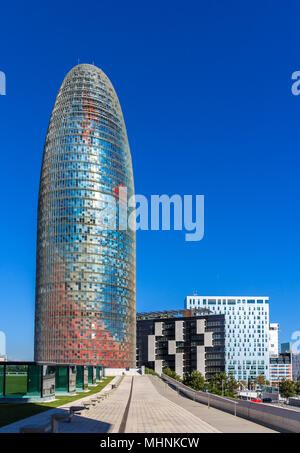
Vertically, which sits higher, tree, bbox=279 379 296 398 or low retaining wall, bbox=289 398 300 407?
low retaining wall, bbox=289 398 300 407

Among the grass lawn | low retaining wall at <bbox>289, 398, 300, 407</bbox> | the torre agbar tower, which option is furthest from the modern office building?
the grass lawn

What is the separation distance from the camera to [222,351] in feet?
614

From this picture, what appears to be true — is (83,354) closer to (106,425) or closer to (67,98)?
(67,98)

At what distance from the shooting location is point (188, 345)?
632ft

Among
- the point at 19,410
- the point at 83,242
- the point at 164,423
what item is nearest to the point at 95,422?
the point at 164,423

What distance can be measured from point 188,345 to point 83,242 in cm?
6240

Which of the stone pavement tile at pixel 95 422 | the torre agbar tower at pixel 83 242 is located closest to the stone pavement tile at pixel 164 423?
the stone pavement tile at pixel 95 422

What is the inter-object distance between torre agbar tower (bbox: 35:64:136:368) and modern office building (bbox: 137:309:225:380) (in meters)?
23.3

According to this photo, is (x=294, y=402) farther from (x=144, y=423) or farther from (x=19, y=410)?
(x=144, y=423)

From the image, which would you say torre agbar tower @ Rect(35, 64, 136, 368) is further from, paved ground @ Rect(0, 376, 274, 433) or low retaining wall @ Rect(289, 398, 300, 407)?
paved ground @ Rect(0, 376, 274, 433)

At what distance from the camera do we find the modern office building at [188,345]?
188 meters

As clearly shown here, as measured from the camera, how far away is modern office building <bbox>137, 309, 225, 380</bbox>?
188125mm
